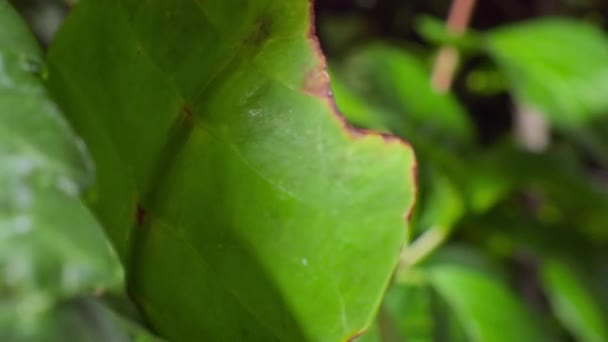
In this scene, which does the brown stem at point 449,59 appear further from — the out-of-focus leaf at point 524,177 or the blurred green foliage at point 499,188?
the out-of-focus leaf at point 524,177

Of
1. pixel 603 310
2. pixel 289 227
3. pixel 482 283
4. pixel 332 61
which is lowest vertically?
pixel 332 61

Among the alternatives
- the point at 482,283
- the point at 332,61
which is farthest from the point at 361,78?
the point at 482,283

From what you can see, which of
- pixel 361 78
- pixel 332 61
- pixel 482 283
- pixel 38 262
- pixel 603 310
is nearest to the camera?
pixel 38 262

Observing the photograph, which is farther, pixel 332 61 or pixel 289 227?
pixel 332 61

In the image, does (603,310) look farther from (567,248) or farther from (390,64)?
(390,64)

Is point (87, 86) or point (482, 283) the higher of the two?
point (87, 86)

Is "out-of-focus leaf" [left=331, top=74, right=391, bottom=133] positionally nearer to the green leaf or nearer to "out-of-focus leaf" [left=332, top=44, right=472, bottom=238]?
"out-of-focus leaf" [left=332, top=44, right=472, bottom=238]

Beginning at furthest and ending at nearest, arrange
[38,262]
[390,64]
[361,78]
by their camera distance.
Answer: [361,78]
[390,64]
[38,262]

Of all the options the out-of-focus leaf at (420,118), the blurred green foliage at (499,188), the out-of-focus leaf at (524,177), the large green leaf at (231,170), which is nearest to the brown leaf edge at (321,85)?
the large green leaf at (231,170)
